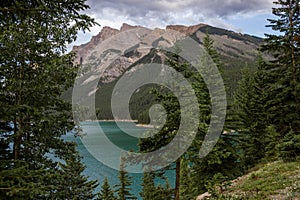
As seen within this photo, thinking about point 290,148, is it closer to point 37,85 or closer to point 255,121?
point 255,121

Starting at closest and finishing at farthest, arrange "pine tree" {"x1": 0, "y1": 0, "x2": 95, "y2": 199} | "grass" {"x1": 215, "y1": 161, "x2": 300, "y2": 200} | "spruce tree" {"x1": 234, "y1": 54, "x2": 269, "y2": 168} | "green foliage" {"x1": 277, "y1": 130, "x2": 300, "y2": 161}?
1. "pine tree" {"x1": 0, "y1": 0, "x2": 95, "y2": 199}
2. "grass" {"x1": 215, "y1": 161, "x2": 300, "y2": 200}
3. "green foliage" {"x1": 277, "y1": 130, "x2": 300, "y2": 161}
4. "spruce tree" {"x1": 234, "y1": 54, "x2": 269, "y2": 168}

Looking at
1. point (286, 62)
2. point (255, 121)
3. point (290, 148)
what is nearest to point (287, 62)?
point (286, 62)

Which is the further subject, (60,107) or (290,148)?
(290,148)

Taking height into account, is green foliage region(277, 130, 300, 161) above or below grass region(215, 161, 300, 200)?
above

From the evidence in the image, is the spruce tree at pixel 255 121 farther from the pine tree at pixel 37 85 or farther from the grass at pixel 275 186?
the pine tree at pixel 37 85

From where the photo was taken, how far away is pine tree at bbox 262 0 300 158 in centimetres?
2005

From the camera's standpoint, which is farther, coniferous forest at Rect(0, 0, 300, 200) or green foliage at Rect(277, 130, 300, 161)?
green foliage at Rect(277, 130, 300, 161)

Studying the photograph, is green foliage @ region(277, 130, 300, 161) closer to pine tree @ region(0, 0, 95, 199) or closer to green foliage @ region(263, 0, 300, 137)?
green foliage @ region(263, 0, 300, 137)

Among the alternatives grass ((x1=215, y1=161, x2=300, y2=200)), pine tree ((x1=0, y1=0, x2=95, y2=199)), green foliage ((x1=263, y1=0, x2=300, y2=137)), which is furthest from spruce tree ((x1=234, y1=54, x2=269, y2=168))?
pine tree ((x1=0, y1=0, x2=95, y2=199))

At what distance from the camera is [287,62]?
2095cm

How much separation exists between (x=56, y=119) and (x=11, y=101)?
71.1 inches

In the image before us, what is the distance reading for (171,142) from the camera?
13.0 m

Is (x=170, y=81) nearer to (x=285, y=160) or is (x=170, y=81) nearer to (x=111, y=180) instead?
(x=285, y=160)

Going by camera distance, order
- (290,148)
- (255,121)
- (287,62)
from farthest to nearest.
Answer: (255,121) → (287,62) → (290,148)
